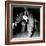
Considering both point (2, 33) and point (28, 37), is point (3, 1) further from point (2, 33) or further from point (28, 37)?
point (28, 37)

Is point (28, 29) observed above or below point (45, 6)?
below

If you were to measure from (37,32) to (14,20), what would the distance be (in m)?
0.45

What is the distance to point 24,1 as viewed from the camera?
1936mm

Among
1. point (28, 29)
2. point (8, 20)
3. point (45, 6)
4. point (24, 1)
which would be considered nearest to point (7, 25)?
point (8, 20)

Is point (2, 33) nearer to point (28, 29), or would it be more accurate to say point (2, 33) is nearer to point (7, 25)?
point (7, 25)

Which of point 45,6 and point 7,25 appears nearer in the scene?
point 7,25

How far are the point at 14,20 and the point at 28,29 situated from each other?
0.28 metres

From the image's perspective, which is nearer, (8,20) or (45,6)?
(8,20)

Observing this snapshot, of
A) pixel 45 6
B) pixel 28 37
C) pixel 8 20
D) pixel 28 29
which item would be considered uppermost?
pixel 45 6

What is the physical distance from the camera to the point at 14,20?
190 centimetres

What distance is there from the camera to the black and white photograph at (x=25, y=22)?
190cm

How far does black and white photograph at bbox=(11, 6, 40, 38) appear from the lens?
1900 millimetres

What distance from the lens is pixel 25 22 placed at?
193 centimetres

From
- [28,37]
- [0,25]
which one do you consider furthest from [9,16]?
[28,37]
